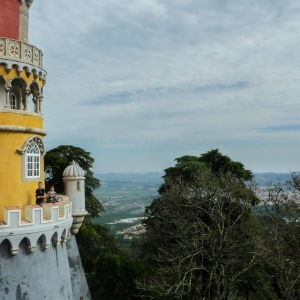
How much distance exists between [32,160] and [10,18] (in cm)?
600

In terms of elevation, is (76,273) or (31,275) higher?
(31,275)

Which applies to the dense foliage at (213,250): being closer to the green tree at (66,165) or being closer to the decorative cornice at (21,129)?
the green tree at (66,165)

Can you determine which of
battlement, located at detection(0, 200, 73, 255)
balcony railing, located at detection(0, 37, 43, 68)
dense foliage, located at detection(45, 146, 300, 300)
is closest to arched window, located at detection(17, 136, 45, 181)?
battlement, located at detection(0, 200, 73, 255)

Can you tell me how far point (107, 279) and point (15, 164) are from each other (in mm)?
10828

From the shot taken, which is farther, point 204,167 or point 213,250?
point 204,167

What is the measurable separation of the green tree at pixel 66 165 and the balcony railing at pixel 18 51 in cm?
1777

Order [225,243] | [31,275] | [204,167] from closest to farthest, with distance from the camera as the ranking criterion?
[31,275] < [225,243] < [204,167]

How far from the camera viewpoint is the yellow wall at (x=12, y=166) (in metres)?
14.0

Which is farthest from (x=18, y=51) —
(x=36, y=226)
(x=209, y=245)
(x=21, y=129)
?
(x=209, y=245)

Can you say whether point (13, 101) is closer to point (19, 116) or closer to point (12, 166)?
point (19, 116)

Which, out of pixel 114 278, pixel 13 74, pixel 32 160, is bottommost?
pixel 114 278

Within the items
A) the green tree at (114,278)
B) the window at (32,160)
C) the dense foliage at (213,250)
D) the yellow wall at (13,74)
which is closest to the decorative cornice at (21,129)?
the window at (32,160)

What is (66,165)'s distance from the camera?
3266 centimetres

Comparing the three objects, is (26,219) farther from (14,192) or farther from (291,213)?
(291,213)
